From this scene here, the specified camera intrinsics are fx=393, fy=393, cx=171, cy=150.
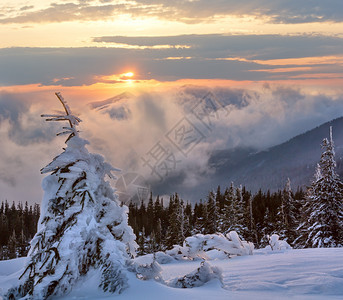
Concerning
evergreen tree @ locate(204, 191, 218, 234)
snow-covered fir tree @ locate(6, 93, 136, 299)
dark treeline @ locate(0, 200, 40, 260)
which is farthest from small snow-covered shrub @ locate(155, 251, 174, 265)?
dark treeline @ locate(0, 200, 40, 260)

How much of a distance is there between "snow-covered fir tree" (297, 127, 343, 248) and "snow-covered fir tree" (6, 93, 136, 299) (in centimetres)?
2544

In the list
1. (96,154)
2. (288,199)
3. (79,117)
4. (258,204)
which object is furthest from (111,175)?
(258,204)

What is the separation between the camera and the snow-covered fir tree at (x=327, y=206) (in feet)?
101

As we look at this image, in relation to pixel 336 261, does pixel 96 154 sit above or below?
above

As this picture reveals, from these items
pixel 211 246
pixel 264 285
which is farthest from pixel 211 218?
pixel 264 285

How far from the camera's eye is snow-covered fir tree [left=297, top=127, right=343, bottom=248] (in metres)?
30.6

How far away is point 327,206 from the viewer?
31094 millimetres

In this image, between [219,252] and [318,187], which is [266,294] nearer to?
[219,252]

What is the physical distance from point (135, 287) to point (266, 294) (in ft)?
7.34

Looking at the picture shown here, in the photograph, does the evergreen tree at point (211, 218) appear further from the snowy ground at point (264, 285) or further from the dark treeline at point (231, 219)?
the snowy ground at point (264, 285)

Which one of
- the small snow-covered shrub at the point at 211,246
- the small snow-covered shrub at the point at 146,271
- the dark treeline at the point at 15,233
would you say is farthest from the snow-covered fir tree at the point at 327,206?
the dark treeline at the point at 15,233

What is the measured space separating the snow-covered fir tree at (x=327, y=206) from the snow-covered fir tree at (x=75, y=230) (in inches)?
1001

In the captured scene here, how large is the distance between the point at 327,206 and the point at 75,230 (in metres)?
27.5

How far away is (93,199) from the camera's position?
27.4 ft
